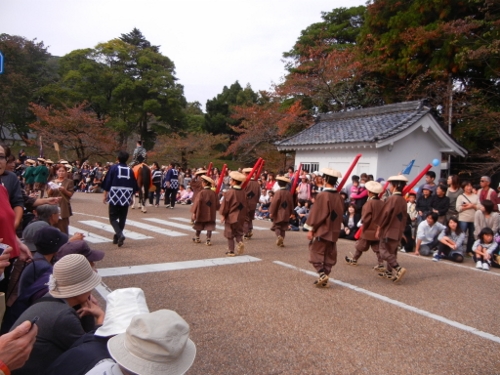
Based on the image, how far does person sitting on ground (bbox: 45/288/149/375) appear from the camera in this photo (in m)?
1.91

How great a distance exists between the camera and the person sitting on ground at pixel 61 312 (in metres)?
2.22

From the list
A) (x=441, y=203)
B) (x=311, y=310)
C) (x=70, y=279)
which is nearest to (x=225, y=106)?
(x=441, y=203)

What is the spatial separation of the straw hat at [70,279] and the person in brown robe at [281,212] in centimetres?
661

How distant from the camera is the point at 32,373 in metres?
2.15

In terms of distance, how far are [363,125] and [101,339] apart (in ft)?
50.9

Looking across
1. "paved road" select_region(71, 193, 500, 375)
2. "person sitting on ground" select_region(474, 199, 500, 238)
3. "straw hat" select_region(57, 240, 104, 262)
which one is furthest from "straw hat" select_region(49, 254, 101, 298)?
"person sitting on ground" select_region(474, 199, 500, 238)

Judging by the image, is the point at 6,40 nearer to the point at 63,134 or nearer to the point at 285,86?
the point at 63,134

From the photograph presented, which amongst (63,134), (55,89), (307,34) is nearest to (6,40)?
(55,89)

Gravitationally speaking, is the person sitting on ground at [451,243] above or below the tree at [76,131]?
below

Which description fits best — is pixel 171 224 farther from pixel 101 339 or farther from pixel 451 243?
pixel 101 339

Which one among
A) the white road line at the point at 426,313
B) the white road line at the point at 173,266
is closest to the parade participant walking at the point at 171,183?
the white road line at the point at 173,266

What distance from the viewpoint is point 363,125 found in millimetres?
16188

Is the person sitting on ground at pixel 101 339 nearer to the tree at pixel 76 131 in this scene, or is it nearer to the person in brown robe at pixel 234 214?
the person in brown robe at pixel 234 214

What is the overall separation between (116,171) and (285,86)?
13.7m
